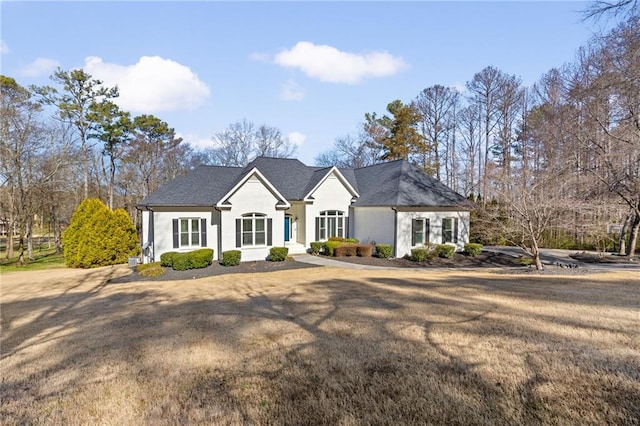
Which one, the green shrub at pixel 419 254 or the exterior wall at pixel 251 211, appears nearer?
the exterior wall at pixel 251 211

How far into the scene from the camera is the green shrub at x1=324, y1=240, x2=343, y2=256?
21.3 metres

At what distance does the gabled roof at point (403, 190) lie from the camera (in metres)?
21.3

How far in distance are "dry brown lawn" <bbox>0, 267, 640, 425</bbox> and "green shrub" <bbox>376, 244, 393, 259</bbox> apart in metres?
10.4

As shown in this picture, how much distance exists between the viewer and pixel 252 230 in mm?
19812

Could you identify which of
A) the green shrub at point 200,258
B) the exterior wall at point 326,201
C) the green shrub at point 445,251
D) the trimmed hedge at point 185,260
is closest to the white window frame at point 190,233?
the trimmed hedge at point 185,260

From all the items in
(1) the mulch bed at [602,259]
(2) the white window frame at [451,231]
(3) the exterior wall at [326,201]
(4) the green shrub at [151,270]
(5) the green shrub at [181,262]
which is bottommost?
(1) the mulch bed at [602,259]

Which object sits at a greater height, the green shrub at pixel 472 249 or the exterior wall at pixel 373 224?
the exterior wall at pixel 373 224

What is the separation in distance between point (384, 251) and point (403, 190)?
14.4 feet

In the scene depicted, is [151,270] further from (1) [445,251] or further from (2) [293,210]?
(1) [445,251]

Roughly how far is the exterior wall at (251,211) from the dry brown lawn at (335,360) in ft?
31.4

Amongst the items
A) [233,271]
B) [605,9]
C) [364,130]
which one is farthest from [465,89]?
[233,271]

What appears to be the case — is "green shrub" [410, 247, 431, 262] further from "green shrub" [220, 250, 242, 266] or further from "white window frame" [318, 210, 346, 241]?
"green shrub" [220, 250, 242, 266]

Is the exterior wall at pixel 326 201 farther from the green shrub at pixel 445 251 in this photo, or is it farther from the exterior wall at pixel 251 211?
the green shrub at pixel 445 251

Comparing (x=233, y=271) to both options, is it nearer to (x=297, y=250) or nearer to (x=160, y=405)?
(x=297, y=250)
